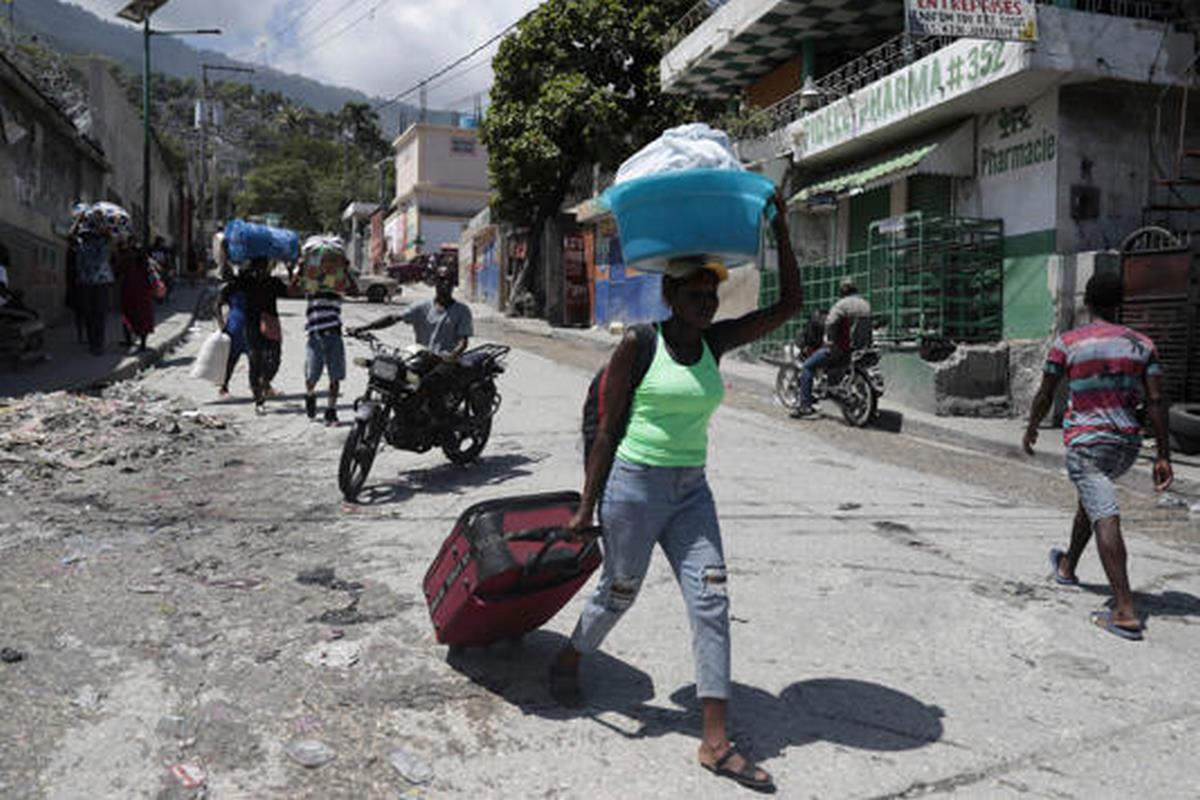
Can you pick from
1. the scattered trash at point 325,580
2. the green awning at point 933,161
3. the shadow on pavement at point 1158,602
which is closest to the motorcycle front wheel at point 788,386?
the green awning at point 933,161

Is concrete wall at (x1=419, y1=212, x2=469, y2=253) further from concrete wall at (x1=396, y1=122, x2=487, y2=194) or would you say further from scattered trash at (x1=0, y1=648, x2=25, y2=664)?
scattered trash at (x1=0, y1=648, x2=25, y2=664)

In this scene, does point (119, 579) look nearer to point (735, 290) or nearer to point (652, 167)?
point (652, 167)

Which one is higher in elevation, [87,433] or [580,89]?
[580,89]

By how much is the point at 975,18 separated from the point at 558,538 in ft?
33.8

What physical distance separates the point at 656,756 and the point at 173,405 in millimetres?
8677

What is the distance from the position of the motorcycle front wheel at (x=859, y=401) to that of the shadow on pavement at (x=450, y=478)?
508 centimetres

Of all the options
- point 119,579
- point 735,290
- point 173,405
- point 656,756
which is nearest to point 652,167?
point 656,756

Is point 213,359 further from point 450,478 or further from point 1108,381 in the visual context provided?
point 1108,381

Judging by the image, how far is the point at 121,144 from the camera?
29.1m

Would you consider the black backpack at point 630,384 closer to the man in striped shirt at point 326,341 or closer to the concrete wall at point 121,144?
the man in striped shirt at point 326,341

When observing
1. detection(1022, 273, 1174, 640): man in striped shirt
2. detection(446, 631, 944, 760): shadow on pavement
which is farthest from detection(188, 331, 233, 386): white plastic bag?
detection(1022, 273, 1174, 640): man in striped shirt

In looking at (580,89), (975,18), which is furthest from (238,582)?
(580,89)

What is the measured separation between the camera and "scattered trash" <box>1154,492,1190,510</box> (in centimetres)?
809

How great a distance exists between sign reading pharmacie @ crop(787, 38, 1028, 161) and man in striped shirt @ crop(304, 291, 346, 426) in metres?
8.39
